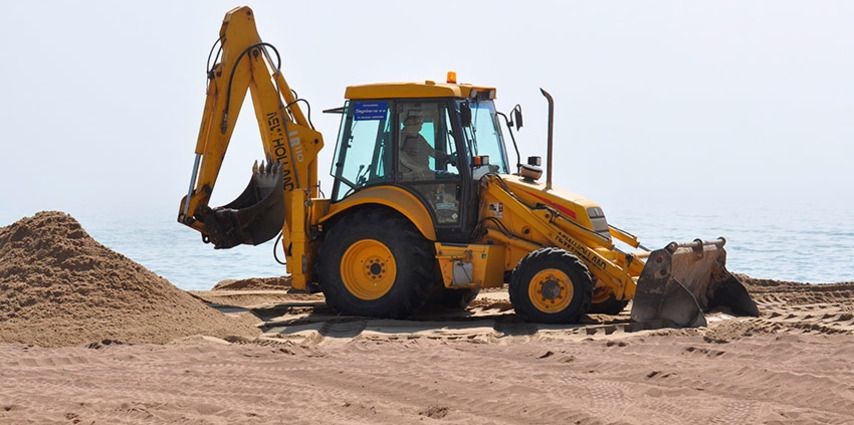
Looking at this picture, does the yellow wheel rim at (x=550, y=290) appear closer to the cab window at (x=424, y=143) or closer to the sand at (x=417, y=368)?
the sand at (x=417, y=368)

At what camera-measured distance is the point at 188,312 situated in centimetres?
1203

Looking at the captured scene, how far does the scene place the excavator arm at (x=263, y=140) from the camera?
13.9 meters

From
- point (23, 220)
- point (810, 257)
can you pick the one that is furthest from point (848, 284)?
point (810, 257)

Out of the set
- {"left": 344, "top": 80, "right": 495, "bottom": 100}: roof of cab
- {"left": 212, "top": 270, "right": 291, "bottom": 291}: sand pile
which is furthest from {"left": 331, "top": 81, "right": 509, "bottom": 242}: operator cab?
{"left": 212, "top": 270, "right": 291, "bottom": 291}: sand pile

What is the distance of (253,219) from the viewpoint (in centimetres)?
1404

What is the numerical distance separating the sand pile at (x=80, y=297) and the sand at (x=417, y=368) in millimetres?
27

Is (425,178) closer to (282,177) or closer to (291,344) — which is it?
(282,177)

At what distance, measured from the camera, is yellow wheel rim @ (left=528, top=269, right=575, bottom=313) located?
12289 mm

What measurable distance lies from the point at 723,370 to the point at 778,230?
27.4 m

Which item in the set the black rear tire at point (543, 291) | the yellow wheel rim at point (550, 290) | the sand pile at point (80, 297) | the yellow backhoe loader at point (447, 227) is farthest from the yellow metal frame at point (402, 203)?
the sand pile at point (80, 297)

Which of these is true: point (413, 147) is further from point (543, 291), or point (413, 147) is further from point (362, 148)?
point (543, 291)

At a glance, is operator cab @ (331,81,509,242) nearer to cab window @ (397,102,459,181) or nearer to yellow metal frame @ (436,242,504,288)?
cab window @ (397,102,459,181)

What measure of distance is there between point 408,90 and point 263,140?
1939mm

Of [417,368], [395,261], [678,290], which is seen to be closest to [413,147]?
[395,261]
